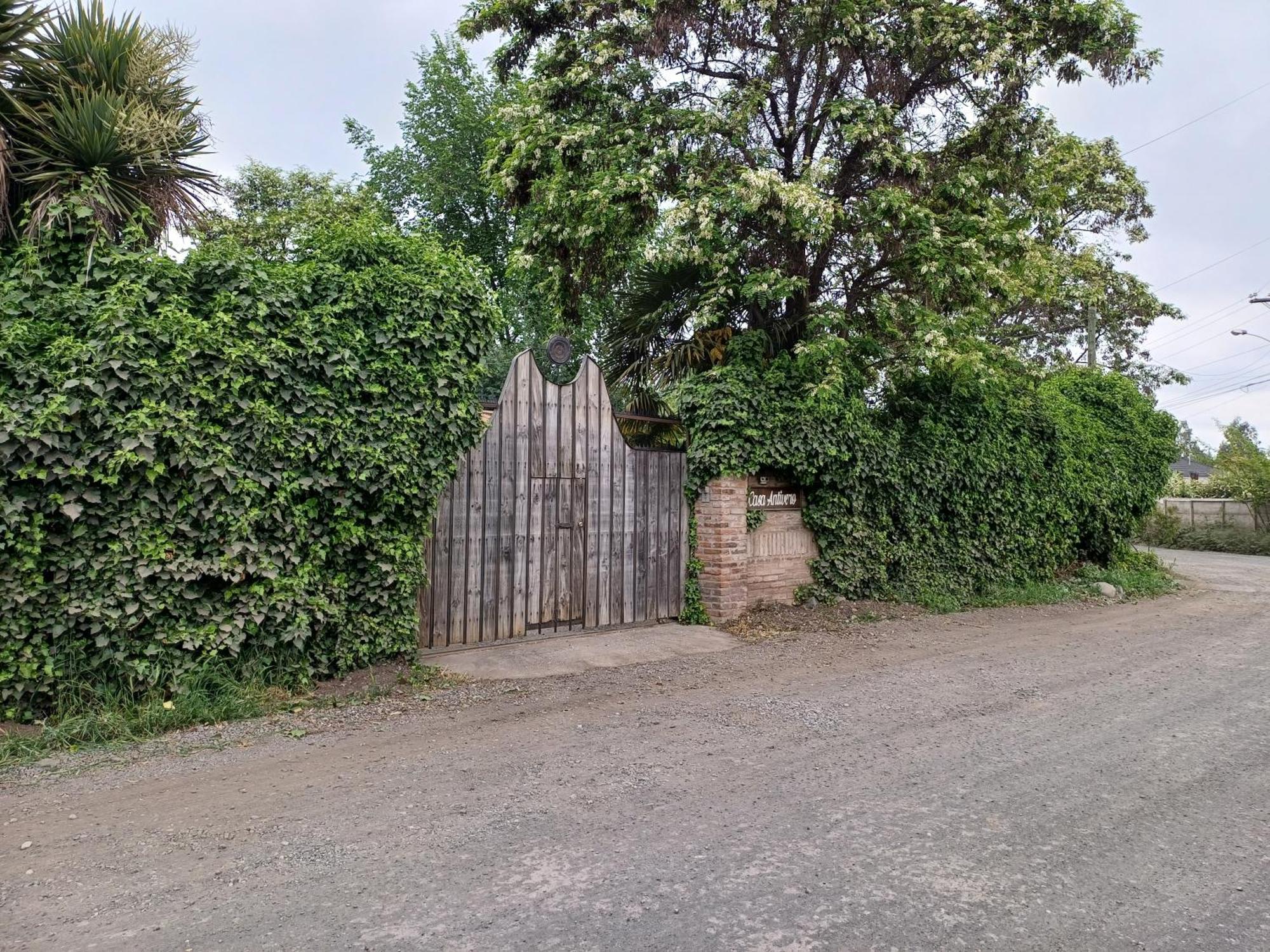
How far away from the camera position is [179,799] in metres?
4.20

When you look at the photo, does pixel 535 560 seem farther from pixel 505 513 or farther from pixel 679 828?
pixel 679 828

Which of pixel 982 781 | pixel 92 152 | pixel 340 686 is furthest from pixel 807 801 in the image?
pixel 92 152

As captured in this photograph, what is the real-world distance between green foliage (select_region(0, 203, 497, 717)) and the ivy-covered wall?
3.75m

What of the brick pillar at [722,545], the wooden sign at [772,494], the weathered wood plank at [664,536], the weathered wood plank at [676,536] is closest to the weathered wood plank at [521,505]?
the weathered wood plank at [664,536]

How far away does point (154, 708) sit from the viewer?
17.2ft

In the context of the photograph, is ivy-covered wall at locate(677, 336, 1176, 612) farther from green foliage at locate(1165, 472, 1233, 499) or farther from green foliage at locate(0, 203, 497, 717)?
green foliage at locate(1165, 472, 1233, 499)

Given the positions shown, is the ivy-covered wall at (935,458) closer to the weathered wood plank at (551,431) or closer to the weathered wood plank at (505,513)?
the weathered wood plank at (551,431)

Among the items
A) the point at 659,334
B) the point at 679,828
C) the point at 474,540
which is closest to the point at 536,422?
the point at 474,540

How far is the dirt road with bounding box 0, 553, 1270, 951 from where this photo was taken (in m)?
3.03

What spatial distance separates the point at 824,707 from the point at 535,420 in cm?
384

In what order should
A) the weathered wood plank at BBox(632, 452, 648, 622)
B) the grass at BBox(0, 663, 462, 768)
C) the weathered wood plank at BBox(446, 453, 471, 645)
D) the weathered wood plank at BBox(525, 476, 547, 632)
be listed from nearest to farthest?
the grass at BBox(0, 663, 462, 768), the weathered wood plank at BBox(446, 453, 471, 645), the weathered wood plank at BBox(525, 476, 547, 632), the weathered wood plank at BBox(632, 452, 648, 622)

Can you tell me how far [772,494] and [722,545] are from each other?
1.05 metres

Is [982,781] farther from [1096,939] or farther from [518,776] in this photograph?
[518,776]

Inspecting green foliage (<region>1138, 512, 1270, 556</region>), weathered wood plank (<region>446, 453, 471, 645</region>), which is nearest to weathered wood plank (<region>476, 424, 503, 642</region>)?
weathered wood plank (<region>446, 453, 471, 645</region>)
